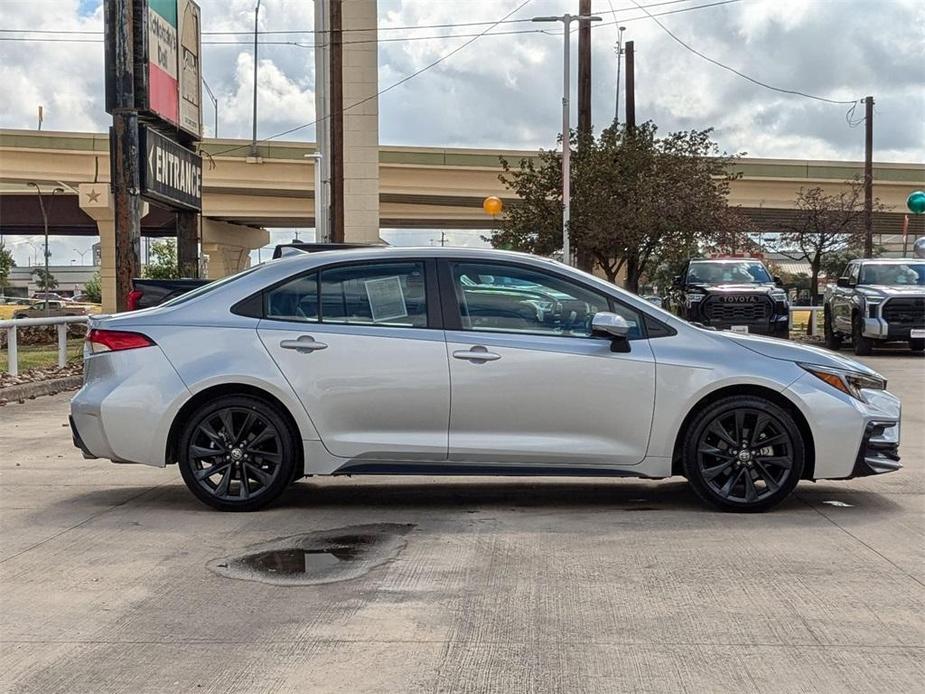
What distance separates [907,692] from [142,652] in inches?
118

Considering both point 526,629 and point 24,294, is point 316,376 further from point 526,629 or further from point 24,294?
point 24,294

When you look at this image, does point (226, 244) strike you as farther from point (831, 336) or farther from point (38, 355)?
point (831, 336)

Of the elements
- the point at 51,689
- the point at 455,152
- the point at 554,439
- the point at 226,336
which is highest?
the point at 455,152

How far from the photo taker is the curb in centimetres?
1425

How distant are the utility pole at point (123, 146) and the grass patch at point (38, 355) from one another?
1.85 metres

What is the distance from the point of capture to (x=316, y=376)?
Result: 710 cm

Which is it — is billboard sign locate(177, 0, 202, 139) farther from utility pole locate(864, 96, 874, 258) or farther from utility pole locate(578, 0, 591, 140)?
utility pole locate(864, 96, 874, 258)

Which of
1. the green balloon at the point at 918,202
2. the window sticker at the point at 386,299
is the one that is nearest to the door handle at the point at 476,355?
the window sticker at the point at 386,299

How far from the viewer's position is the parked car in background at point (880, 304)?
21.4 meters

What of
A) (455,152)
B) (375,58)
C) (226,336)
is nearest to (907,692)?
(226,336)

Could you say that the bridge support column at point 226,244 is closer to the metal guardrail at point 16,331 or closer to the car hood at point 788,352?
the metal guardrail at point 16,331

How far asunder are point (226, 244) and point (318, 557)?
58362mm

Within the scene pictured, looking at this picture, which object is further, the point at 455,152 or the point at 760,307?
the point at 455,152

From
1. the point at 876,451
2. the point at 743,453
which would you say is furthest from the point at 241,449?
the point at 876,451
